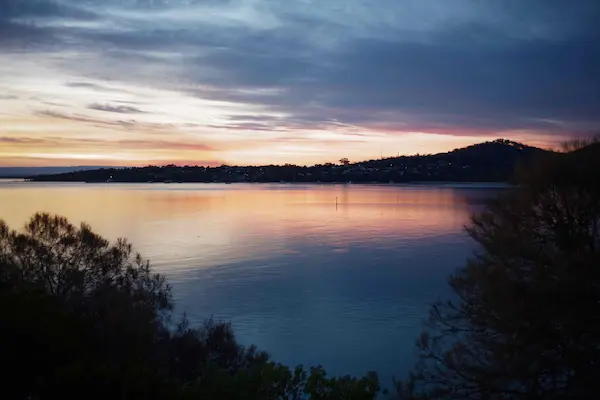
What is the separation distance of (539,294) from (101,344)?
294 inches

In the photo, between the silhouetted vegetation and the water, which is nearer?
the silhouetted vegetation

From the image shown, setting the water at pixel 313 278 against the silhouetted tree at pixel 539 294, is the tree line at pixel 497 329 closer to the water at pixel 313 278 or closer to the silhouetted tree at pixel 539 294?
the silhouetted tree at pixel 539 294

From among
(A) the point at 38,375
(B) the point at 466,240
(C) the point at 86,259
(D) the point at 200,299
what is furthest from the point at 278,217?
(A) the point at 38,375

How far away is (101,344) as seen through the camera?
8.52 m

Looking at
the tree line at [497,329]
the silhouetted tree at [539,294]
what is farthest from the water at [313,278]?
the silhouetted tree at [539,294]

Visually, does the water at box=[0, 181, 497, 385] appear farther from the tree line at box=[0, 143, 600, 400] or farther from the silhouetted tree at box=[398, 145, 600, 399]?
the silhouetted tree at box=[398, 145, 600, 399]

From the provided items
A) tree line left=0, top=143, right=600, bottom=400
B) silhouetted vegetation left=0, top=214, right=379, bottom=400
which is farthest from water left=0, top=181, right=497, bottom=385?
tree line left=0, top=143, right=600, bottom=400

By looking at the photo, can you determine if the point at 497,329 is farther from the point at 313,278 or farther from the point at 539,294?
the point at 313,278

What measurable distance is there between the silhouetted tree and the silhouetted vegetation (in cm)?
241

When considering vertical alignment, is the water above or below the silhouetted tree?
below

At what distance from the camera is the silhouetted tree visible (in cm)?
880

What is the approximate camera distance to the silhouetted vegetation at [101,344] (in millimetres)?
5559

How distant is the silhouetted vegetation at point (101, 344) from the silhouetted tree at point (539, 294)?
7.92 feet

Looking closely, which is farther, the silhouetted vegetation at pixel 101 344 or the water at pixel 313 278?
the water at pixel 313 278
